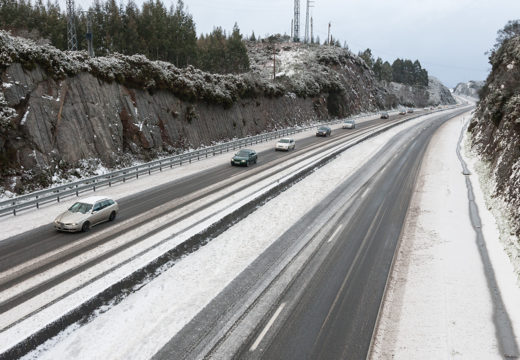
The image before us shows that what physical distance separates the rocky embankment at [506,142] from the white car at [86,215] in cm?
1864

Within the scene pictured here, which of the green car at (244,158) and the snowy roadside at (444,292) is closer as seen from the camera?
the snowy roadside at (444,292)

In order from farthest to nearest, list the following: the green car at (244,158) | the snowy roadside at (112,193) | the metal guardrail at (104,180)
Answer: the green car at (244,158), the metal guardrail at (104,180), the snowy roadside at (112,193)

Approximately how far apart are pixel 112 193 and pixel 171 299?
14.0m

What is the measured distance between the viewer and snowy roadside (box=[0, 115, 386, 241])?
1823 centimetres

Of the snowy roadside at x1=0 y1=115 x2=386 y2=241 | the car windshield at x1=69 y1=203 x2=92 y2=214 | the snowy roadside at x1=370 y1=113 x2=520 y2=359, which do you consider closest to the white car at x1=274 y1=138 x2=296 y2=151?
the snowy roadside at x1=0 y1=115 x2=386 y2=241

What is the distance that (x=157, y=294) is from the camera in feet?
40.8

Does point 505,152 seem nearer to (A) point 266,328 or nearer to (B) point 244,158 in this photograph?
(B) point 244,158

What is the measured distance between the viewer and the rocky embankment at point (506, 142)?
18.9 metres

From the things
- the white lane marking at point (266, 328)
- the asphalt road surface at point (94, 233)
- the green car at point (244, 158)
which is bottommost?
the white lane marking at point (266, 328)

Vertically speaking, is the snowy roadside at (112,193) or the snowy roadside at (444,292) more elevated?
the snowy roadside at (112,193)

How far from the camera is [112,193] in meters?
24.0

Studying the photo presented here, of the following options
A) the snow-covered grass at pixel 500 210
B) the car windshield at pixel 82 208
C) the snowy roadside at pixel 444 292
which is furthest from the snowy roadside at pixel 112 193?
the snow-covered grass at pixel 500 210

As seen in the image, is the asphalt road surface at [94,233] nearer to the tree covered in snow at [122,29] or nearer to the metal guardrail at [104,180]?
the metal guardrail at [104,180]

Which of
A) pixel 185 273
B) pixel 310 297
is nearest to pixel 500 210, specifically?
pixel 310 297
